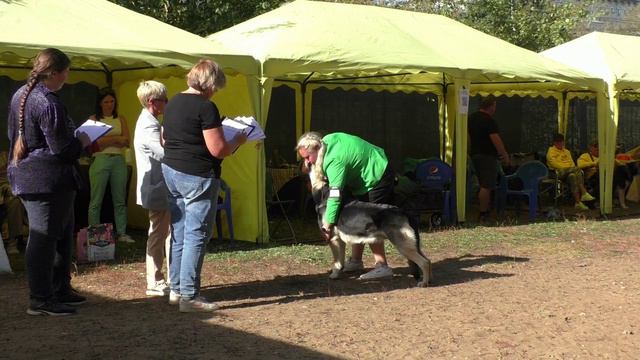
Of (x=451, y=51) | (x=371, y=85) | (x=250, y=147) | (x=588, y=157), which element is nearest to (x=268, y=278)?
(x=250, y=147)

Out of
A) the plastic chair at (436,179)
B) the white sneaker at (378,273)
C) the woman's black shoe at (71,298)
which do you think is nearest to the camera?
the woman's black shoe at (71,298)

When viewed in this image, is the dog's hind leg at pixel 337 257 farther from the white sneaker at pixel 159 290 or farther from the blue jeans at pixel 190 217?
the blue jeans at pixel 190 217

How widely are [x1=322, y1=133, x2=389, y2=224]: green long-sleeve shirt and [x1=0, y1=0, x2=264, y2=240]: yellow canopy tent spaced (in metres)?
2.29

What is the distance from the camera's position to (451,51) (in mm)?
10406

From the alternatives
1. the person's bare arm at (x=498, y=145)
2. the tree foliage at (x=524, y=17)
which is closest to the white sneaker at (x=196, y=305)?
the person's bare arm at (x=498, y=145)

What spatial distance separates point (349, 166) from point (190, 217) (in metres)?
1.51

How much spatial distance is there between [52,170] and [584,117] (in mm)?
13178

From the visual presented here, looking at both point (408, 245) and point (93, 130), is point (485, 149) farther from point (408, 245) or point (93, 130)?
point (93, 130)

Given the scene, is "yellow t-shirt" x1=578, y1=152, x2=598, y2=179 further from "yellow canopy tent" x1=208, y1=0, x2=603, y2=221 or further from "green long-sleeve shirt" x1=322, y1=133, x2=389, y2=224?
"green long-sleeve shirt" x1=322, y1=133, x2=389, y2=224

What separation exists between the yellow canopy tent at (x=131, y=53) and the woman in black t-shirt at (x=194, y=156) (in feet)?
7.98

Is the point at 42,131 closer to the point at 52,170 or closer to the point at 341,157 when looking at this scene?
the point at 52,170

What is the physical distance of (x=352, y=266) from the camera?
23.6 ft

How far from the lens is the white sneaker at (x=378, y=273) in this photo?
6.87 m

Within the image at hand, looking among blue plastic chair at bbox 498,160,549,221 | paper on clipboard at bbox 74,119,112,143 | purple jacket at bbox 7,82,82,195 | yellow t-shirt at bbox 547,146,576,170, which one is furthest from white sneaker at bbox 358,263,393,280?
yellow t-shirt at bbox 547,146,576,170
